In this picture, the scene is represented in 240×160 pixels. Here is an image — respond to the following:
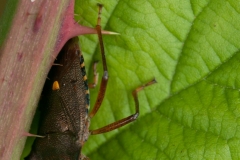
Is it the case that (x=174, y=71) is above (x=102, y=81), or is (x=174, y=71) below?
above

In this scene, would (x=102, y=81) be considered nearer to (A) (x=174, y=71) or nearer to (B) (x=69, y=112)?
(B) (x=69, y=112)

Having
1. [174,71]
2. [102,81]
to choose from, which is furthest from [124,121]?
[174,71]

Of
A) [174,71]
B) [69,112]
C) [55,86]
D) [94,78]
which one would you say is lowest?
[69,112]

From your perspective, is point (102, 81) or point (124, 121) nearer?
point (102, 81)

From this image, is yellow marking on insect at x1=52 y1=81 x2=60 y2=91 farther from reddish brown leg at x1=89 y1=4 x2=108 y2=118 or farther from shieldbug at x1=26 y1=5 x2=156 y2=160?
reddish brown leg at x1=89 y1=4 x2=108 y2=118

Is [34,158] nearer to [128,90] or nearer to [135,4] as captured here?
[128,90]

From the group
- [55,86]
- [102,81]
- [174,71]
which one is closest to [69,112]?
[55,86]

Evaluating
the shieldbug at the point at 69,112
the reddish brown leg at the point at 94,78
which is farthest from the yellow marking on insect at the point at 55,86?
the reddish brown leg at the point at 94,78
